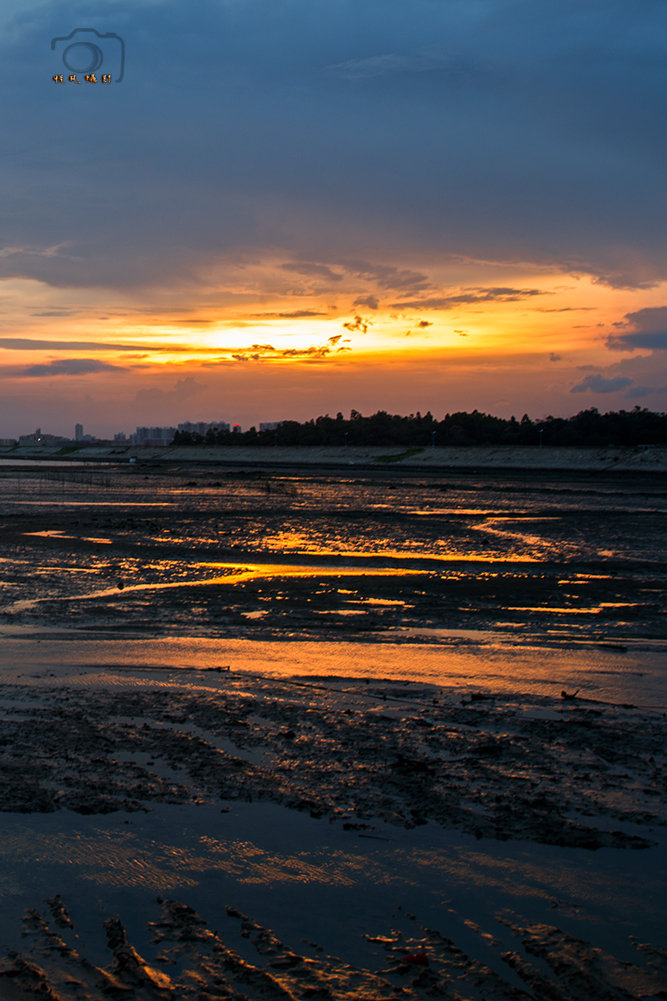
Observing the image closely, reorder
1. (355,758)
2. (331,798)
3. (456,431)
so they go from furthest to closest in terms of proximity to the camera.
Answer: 1. (456,431)
2. (355,758)
3. (331,798)

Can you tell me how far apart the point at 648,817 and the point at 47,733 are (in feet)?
15.5

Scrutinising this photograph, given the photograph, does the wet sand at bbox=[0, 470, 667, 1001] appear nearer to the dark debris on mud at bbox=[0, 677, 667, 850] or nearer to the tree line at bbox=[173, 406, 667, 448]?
the dark debris on mud at bbox=[0, 677, 667, 850]

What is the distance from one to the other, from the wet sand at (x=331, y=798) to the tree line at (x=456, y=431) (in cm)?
10116

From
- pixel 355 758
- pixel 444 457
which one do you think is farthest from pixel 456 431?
pixel 355 758

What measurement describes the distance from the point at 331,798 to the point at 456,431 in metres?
142

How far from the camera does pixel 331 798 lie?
19.7 feet

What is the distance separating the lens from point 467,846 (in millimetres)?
5340

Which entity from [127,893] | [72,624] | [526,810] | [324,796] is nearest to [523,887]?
[526,810]

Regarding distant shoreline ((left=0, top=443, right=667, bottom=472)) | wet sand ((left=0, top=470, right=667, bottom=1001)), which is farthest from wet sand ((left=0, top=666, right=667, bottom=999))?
distant shoreline ((left=0, top=443, right=667, bottom=472))

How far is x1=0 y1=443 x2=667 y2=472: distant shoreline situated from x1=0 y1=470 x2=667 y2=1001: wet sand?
276 ft

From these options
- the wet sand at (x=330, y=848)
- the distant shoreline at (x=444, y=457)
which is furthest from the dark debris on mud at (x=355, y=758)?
the distant shoreline at (x=444, y=457)

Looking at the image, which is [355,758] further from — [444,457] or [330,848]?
[444,457]

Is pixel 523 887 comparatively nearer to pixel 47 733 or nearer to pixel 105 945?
pixel 105 945

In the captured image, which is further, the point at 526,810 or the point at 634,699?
the point at 634,699
